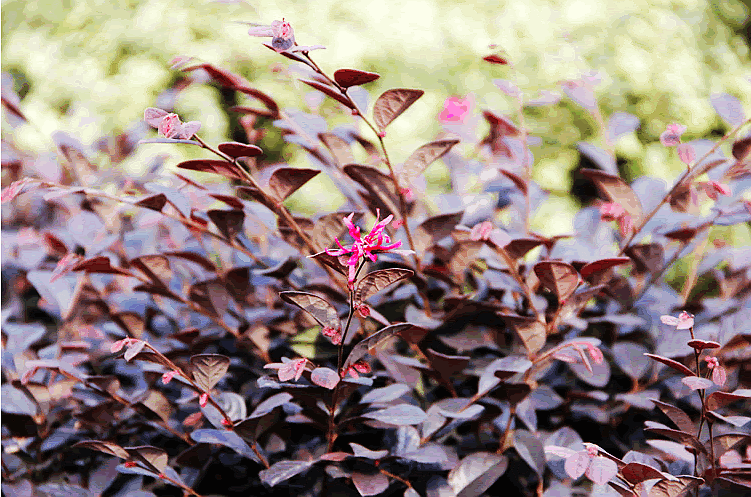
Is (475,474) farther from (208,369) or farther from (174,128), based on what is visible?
(174,128)

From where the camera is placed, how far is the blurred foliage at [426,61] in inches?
84.7

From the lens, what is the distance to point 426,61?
2.22 metres

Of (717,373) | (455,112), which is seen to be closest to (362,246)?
(717,373)

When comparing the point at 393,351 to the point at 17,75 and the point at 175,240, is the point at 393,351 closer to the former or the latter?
the point at 175,240

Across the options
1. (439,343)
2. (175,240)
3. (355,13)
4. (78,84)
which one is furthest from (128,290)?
(355,13)

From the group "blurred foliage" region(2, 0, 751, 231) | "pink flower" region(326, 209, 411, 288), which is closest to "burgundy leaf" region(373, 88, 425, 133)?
"pink flower" region(326, 209, 411, 288)

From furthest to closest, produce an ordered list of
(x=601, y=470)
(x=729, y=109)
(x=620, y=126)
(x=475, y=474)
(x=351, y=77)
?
(x=620, y=126)
(x=729, y=109)
(x=475, y=474)
(x=351, y=77)
(x=601, y=470)

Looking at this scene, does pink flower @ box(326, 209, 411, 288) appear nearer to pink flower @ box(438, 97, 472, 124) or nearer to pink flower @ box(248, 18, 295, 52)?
pink flower @ box(248, 18, 295, 52)

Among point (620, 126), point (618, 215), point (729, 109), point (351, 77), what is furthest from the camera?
point (620, 126)

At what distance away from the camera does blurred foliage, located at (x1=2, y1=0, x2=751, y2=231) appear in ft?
7.06

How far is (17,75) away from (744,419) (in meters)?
2.79

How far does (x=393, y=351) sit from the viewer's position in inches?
39.0

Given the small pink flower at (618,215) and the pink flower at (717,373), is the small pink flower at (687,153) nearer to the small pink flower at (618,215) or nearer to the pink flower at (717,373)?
the small pink flower at (618,215)

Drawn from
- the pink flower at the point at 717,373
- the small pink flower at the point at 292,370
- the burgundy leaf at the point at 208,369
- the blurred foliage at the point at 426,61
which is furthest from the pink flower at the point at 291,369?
the blurred foliage at the point at 426,61
